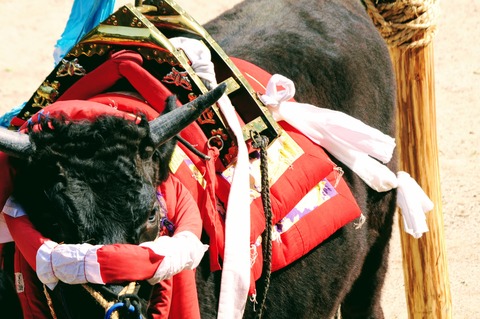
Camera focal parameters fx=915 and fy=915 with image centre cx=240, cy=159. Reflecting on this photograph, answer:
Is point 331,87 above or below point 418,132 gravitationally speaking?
above

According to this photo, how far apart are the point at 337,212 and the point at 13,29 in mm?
6729

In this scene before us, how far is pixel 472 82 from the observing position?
348 inches

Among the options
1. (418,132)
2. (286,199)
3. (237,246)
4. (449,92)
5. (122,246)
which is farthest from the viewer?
(449,92)

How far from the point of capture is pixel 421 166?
5.23 m

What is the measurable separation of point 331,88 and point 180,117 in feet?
5.75

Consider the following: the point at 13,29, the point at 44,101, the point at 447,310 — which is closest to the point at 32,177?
the point at 44,101

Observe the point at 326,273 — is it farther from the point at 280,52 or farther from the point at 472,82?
the point at 472,82

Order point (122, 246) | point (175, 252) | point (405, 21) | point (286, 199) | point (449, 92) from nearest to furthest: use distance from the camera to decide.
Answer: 1. point (122, 246)
2. point (175, 252)
3. point (286, 199)
4. point (405, 21)
5. point (449, 92)

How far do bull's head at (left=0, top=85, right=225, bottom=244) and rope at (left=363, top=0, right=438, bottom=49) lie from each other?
222cm

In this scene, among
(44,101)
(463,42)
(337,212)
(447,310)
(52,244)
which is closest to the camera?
(52,244)

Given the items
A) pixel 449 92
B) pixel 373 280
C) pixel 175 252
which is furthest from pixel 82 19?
pixel 449 92

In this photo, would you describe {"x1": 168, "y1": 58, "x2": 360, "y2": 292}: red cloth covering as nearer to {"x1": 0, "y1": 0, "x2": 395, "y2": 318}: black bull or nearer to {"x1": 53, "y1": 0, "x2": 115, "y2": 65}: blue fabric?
{"x1": 0, "y1": 0, "x2": 395, "y2": 318}: black bull

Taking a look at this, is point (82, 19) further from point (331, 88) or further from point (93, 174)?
point (93, 174)

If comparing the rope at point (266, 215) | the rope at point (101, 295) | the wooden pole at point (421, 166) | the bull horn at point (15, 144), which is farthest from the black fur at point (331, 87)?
the bull horn at point (15, 144)
